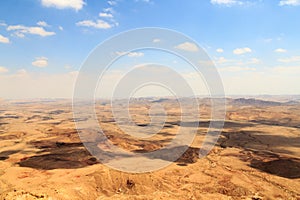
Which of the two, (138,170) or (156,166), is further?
(156,166)

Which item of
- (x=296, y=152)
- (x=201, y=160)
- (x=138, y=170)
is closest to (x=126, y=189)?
(x=138, y=170)

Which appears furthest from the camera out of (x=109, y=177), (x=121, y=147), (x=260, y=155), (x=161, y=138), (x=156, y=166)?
(x=161, y=138)

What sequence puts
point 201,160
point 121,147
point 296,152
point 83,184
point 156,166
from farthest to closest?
point 121,147 < point 296,152 < point 201,160 < point 156,166 < point 83,184

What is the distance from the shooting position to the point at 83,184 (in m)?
24.3

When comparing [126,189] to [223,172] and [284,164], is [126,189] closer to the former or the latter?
[223,172]

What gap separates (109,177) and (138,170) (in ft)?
14.4

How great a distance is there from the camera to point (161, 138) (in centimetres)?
5619

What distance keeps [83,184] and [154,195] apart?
7.00 meters

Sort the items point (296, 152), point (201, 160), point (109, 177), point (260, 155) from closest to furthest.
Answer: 1. point (109, 177)
2. point (201, 160)
3. point (260, 155)
4. point (296, 152)

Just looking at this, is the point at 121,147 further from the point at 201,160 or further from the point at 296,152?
the point at 296,152

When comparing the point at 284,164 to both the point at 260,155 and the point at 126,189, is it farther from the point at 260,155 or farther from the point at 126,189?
the point at 126,189

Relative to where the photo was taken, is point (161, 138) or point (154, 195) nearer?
point (154, 195)

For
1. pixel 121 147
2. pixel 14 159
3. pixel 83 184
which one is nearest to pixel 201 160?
pixel 121 147

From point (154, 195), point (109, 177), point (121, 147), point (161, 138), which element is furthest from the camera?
point (161, 138)
